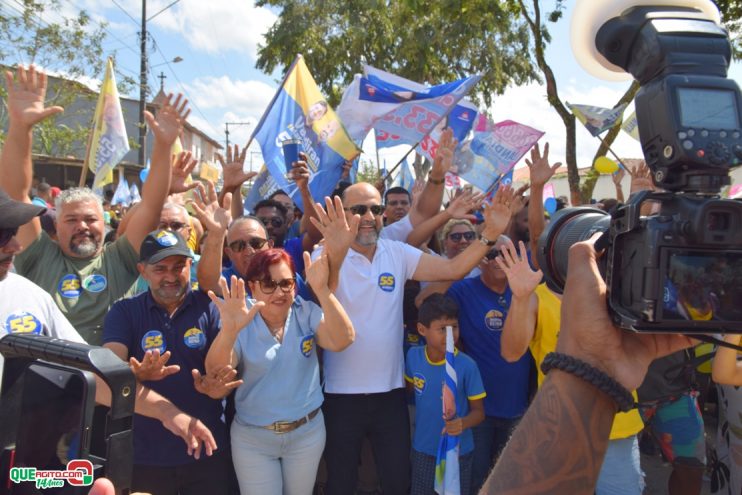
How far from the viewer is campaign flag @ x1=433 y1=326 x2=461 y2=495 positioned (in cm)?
305

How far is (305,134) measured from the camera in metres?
5.20

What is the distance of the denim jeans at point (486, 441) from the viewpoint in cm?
338

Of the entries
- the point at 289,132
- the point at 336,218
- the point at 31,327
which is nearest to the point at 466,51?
the point at 289,132

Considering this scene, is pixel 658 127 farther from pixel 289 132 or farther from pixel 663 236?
pixel 289 132

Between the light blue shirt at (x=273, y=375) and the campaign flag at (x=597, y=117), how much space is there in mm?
5940

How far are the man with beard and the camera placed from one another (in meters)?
2.85

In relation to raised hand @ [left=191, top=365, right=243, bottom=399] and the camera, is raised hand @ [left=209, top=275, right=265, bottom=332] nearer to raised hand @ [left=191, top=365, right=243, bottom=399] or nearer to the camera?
raised hand @ [left=191, top=365, right=243, bottom=399]

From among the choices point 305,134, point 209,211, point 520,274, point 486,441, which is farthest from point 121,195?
point 520,274

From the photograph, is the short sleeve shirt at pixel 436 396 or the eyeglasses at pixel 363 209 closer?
the short sleeve shirt at pixel 436 396

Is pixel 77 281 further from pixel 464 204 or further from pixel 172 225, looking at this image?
pixel 464 204

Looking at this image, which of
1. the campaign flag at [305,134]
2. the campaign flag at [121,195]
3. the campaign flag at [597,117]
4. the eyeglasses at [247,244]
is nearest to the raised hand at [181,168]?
the eyeglasses at [247,244]

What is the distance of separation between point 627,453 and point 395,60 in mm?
13661

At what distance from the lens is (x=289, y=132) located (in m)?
5.25

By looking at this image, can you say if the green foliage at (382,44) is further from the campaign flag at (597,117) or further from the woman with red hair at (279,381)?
the woman with red hair at (279,381)
